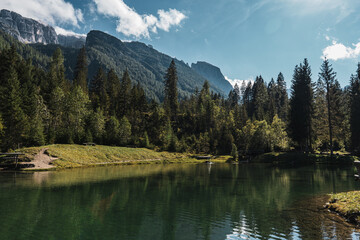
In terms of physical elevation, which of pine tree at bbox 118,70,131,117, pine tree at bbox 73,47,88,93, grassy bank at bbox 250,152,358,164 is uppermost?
pine tree at bbox 73,47,88,93

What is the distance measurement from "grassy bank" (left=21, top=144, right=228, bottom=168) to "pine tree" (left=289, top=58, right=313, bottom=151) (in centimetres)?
2718

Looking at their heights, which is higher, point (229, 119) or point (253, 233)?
point (229, 119)

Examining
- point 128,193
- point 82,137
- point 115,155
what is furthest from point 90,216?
point 82,137

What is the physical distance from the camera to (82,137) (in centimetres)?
7050

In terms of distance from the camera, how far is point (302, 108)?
222 ft

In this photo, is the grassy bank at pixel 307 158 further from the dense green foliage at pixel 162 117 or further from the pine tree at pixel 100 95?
the pine tree at pixel 100 95

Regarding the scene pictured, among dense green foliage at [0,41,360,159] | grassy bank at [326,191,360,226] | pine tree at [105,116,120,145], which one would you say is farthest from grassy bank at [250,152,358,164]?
pine tree at [105,116,120,145]

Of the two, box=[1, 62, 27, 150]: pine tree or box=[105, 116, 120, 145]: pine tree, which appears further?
box=[105, 116, 120, 145]: pine tree

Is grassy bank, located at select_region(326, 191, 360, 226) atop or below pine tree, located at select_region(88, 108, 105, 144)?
below

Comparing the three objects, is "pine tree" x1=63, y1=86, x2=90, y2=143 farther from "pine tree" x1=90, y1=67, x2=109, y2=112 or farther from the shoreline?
"pine tree" x1=90, y1=67, x2=109, y2=112

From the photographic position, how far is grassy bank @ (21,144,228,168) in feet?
170

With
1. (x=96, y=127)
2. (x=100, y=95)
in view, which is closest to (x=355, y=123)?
(x=96, y=127)

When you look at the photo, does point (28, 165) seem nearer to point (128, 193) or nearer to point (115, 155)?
point (115, 155)

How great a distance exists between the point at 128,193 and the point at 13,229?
12.2 meters
